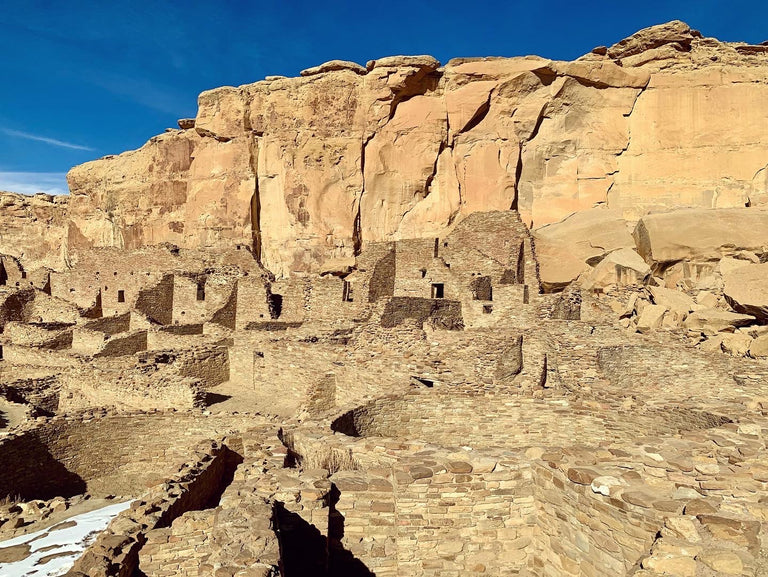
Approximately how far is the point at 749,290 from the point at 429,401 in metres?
8.17

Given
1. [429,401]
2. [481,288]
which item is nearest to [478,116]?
[481,288]

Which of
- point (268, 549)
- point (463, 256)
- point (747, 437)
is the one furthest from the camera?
point (463, 256)

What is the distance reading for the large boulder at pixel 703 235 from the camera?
15.5 metres

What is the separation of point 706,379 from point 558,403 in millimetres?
3823

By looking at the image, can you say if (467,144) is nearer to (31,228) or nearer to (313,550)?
(313,550)

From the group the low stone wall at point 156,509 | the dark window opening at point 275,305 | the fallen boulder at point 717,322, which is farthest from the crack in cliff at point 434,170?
the low stone wall at point 156,509

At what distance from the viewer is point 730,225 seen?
51.8 ft

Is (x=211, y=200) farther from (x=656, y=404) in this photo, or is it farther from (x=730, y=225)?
(x=656, y=404)

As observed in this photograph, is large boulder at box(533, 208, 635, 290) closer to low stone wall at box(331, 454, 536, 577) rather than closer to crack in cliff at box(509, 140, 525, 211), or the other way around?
crack in cliff at box(509, 140, 525, 211)

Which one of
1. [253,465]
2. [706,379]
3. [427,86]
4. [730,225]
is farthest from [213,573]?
[427,86]

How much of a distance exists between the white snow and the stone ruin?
22 cm

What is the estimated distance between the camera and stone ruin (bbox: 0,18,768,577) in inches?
170

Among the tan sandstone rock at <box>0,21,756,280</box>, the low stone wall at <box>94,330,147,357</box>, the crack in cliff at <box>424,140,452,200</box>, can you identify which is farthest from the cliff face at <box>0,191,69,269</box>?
the crack in cliff at <box>424,140,452,200</box>

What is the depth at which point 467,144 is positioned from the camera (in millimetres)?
23141
